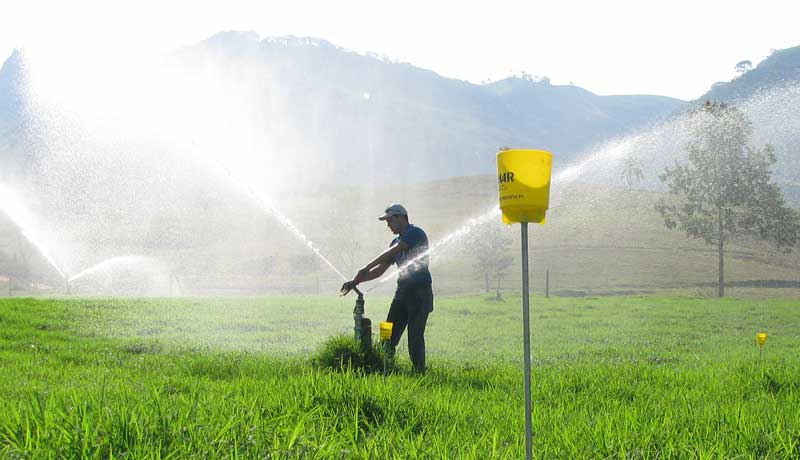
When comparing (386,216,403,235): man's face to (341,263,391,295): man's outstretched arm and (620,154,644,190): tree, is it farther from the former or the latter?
(620,154,644,190): tree

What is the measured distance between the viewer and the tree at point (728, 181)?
197 ft

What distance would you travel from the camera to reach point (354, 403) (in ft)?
18.3

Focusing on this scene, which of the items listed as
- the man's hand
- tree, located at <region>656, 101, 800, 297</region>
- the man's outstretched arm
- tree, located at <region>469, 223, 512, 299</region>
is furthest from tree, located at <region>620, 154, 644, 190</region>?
the man's hand

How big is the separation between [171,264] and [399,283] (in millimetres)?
103203

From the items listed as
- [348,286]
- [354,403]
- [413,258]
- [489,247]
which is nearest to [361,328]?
[348,286]

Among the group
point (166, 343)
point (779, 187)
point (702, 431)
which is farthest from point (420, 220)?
point (702, 431)

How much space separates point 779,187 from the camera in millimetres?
62312

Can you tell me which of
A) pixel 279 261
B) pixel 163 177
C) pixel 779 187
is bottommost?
pixel 279 261

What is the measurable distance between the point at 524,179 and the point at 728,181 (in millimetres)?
65352

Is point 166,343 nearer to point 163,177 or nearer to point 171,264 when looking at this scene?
Result: point 171,264

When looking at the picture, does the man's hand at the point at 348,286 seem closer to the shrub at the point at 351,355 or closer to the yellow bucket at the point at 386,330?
the shrub at the point at 351,355

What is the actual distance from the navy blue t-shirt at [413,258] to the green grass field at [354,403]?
1.27 m

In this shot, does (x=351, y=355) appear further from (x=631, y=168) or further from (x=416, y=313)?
(x=631, y=168)

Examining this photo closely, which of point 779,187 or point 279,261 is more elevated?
point 779,187
